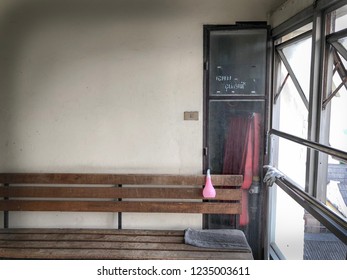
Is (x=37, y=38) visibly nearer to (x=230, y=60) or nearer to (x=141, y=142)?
(x=141, y=142)

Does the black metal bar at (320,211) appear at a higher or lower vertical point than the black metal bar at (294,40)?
lower

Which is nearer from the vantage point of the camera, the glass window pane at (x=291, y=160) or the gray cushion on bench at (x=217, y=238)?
the gray cushion on bench at (x=217, y=238)

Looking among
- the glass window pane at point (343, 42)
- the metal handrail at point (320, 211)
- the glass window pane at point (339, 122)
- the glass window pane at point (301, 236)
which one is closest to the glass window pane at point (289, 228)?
the glass window pane at point (301, 236)

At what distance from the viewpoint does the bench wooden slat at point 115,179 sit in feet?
8.05

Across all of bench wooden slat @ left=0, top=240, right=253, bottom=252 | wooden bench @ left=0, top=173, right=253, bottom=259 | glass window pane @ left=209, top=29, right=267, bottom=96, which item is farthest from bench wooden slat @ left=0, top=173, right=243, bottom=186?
glass window pane @ left=209, top=29, right=267, bottom=96

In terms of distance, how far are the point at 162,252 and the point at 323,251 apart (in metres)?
1.06

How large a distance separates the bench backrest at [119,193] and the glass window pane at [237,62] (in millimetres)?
701

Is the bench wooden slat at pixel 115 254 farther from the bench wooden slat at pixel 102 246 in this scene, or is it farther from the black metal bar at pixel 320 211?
the black metal bar at pixel 320 211

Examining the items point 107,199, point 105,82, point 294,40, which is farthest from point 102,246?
point 294,40

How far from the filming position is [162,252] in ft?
6.86

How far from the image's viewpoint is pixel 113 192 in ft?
8.16

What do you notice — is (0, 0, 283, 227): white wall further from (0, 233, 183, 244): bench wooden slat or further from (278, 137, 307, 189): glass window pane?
(278, 137, 307, 189): glass window pane

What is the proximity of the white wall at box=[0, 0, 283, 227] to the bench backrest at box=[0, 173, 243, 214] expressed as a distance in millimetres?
129

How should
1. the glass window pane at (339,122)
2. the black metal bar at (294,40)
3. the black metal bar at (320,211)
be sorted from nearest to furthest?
→ the black metal bar at (320,211), the glass window pane at (339,122), the black metal bar at (294,40)
